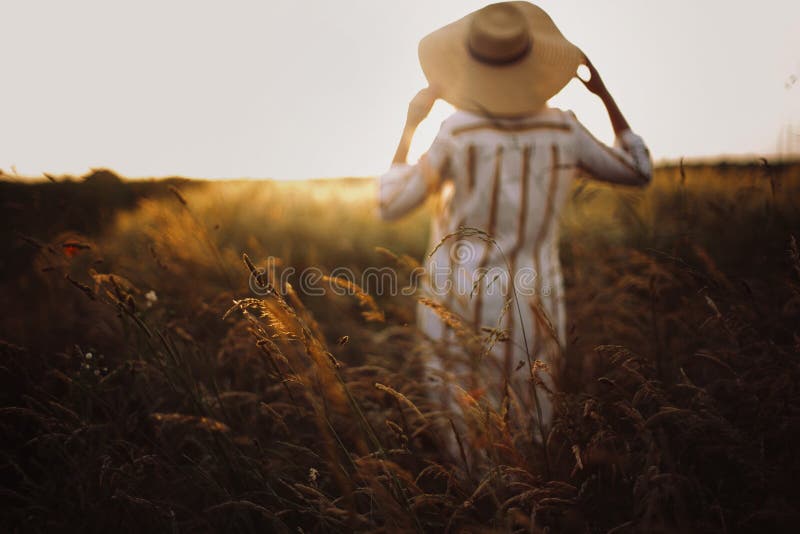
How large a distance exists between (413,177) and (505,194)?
1.15ft

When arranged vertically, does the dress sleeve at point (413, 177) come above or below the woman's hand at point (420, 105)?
below

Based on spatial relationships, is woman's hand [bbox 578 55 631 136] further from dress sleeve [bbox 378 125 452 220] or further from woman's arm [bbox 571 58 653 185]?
dress sleeve [bbox 378 125 452 220]

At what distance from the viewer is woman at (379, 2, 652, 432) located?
5.24 ft

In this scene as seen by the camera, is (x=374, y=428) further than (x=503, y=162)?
No

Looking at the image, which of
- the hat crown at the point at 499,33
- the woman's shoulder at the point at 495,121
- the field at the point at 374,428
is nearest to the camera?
the field at the point at 374,428

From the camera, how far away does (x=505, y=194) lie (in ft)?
5.78

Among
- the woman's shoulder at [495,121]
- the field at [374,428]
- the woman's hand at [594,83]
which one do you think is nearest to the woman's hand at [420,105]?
the woman's shoulder at [495,121]

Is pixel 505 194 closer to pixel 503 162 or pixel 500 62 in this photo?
pixel 503 162

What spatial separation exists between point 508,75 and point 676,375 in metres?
1.14

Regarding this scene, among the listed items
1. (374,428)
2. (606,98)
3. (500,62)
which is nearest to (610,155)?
(606,98)

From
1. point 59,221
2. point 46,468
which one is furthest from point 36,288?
point 46,468

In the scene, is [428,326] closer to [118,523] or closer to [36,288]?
[118,523]

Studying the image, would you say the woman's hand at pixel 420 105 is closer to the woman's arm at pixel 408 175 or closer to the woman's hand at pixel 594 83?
the woman's arm at pixel 408 175

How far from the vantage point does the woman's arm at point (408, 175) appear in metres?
1.69
